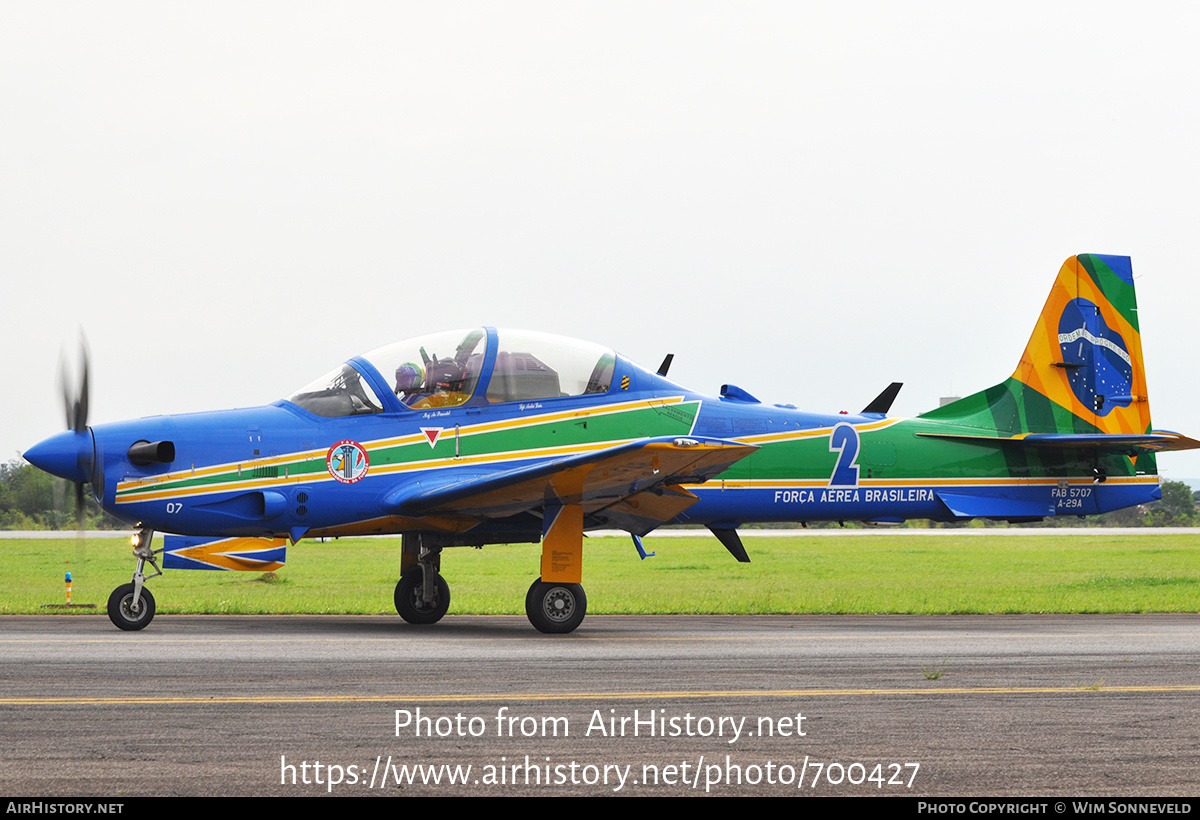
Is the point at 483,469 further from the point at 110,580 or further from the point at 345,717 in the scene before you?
the point at 110,580

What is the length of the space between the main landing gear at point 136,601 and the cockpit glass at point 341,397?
2211 mm

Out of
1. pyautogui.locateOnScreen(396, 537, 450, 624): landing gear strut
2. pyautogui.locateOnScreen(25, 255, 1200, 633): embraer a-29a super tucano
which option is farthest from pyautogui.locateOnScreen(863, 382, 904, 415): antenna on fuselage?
pyautogui.locateOnScreen(396, 537, 450, 624): landing gear strut

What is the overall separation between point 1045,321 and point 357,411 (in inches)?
422

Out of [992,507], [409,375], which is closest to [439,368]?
[409,375]

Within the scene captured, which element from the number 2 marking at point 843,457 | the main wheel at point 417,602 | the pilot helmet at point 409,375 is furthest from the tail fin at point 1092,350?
the pilot helmet at point 409,375

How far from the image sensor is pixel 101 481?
39.9ft

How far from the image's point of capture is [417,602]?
46.8ft

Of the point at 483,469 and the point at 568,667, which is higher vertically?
the point at 483,469

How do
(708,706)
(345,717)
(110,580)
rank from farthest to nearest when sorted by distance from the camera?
1. (110,580)
2. (708,706)
3. (345,717)

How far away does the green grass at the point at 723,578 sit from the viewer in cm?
1795

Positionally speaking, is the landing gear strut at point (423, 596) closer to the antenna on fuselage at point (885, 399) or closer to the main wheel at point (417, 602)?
the main wheel at point (417, 602)

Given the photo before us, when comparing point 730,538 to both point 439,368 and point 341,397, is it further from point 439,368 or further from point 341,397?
point 341,397

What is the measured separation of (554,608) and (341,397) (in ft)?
11.2
